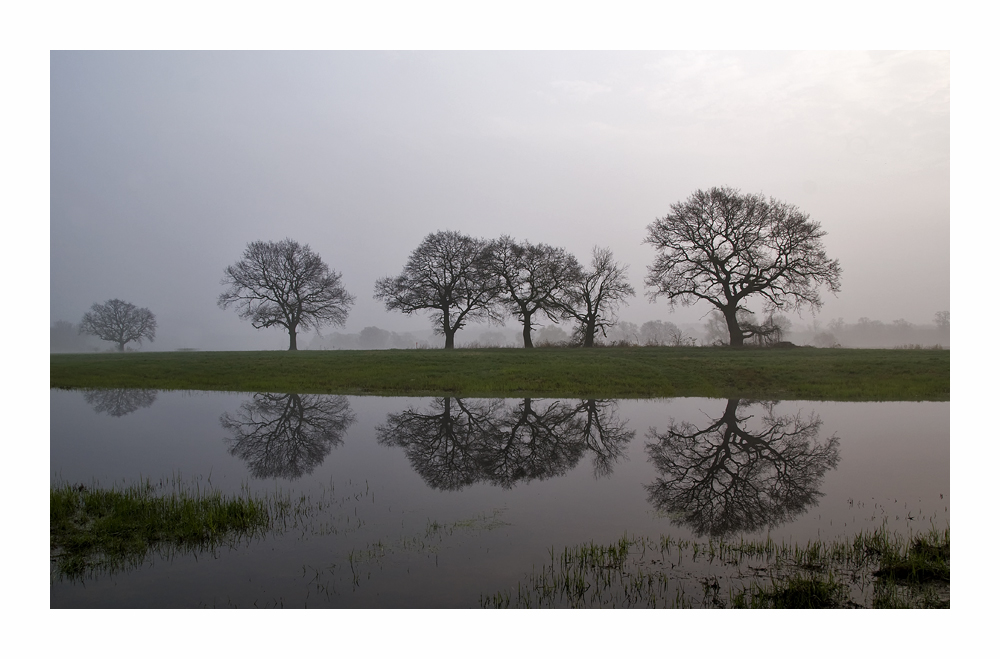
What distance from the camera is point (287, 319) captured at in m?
62.5

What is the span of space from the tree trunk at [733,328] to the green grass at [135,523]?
43236 millimetres

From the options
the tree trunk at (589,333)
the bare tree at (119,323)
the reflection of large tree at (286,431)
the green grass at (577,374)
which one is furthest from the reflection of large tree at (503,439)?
the bare tree at (119,323)

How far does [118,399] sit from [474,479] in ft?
76.2

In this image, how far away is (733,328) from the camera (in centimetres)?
4781

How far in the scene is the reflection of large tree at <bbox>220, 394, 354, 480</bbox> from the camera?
15.3m

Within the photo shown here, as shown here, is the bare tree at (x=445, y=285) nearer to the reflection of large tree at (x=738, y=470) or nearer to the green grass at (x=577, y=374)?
the green grass at (x=577, y=374)

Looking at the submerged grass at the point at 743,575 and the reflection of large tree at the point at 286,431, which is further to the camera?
the reflection of large tree at the point at 286,431

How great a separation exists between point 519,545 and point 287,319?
58.6m

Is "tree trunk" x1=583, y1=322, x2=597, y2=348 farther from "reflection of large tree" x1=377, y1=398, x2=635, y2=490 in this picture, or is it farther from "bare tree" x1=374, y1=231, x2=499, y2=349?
"reflection of large tree" x1=377, y1=398, x2=635, y2=490

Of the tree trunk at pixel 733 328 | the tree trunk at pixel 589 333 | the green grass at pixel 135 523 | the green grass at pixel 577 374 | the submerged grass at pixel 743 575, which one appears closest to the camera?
the submerged grass at pixel 743 575

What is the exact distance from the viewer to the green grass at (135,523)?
9219mm

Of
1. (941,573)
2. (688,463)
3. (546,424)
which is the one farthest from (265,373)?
(941,573)

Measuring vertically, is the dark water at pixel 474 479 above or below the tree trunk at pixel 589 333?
below

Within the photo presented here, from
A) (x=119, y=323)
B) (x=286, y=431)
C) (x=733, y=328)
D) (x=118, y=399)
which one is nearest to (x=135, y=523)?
(x=286, y=431)
